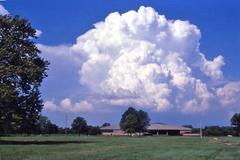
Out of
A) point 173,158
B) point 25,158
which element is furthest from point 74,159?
point 173,158

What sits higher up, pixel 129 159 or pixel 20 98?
pixel 20 98

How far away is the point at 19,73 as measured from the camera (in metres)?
62.7

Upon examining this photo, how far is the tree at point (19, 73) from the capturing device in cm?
6200

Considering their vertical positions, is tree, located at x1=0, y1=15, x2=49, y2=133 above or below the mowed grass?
above

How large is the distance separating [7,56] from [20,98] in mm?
5335

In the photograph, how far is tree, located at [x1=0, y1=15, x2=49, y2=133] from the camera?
62.0 meters

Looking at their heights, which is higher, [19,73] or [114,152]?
[19,73]

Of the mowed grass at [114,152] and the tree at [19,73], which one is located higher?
the tree at [19,73]

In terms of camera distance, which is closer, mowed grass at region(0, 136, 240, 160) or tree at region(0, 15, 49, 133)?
Result: mowed grass at region(0, 136, 240, 160)

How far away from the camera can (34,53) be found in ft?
219

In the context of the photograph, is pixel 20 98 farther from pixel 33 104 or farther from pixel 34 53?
pixel 34 53

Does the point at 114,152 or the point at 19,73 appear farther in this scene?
the point at 19,73

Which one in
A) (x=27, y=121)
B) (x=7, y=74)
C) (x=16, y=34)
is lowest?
(x=27, y=121)

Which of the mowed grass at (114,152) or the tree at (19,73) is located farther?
the tree at (19,73)
